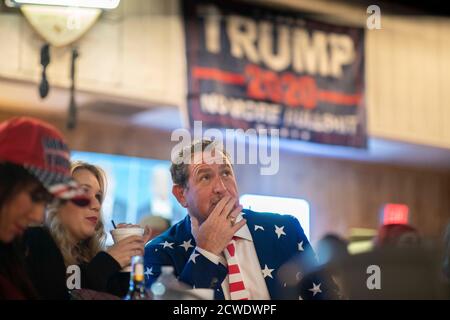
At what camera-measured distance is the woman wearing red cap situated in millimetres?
1744

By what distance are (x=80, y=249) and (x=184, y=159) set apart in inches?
13.9

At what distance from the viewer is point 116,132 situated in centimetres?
479

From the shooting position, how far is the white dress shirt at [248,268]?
2039 millimetres

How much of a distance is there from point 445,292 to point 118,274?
1103 millimetres

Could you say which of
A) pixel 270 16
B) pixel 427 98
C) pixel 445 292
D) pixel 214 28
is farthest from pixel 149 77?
pixel 445 292

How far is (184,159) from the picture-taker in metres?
2.14

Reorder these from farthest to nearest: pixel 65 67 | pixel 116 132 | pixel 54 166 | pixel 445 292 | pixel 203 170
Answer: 1. pixel 116 132
2. pixel 65 67
3. pixel 445 292
4. pixel 203 170
5. pixel 54 166

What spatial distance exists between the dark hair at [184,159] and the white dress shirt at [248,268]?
0.18m

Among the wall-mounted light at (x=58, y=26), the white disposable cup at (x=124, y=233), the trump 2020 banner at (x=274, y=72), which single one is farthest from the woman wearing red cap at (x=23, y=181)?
the trump 2020 banner at (x=274, y=72)

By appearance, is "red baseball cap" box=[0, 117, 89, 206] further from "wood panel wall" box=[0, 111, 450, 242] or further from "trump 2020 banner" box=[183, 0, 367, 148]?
"trump 2020 banner" box=[183, 0, 367, 148]

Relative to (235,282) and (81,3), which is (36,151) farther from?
(81,3)

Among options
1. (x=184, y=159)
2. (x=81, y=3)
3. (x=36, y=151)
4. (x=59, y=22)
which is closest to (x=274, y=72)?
(x=59, y=22)

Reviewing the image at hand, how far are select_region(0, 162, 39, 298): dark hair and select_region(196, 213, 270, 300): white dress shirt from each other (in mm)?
427
